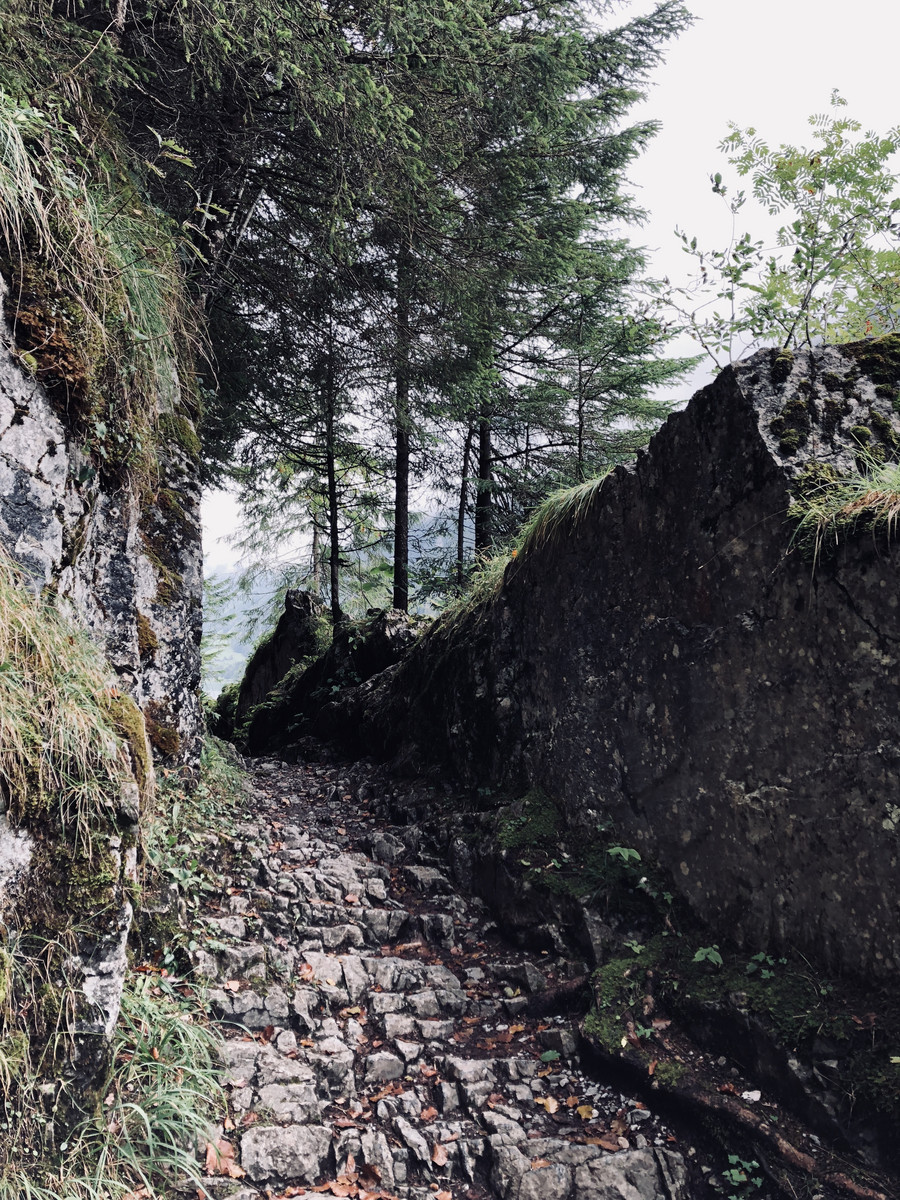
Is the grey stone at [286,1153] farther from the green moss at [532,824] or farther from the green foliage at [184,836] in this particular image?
the green moss at [532,824]

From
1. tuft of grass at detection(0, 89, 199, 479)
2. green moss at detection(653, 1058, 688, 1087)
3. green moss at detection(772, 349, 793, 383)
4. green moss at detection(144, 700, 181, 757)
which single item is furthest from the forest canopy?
green moss at detection(653, 1058, 688, 1087)

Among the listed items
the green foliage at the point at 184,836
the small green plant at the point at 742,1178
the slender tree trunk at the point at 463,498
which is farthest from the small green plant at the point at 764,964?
the slender tree trunk at the point at 463,498

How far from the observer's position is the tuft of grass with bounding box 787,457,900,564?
353cm

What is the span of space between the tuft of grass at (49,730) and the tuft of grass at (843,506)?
390cm

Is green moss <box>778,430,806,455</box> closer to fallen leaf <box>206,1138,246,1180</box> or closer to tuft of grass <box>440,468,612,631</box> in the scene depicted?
tuft of grass <box>440,468,612,631</box>

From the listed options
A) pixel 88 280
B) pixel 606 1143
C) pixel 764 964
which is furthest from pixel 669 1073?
pixel 88 280

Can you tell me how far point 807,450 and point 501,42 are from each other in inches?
197

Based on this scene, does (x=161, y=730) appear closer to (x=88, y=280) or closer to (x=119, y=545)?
(x=119, y=545)

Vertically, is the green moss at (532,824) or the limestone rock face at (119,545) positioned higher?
the limestone rock face at (119,545)

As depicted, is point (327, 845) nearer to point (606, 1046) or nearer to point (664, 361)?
point (606, 1046)

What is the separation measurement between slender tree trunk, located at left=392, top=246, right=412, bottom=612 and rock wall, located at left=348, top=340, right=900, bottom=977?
4.18 metres

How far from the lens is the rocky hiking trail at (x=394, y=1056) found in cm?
317

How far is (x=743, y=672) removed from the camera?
13.4 feet

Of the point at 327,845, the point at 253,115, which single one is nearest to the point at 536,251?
the point at 253,115
